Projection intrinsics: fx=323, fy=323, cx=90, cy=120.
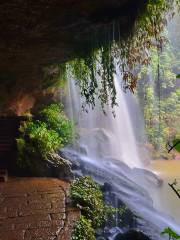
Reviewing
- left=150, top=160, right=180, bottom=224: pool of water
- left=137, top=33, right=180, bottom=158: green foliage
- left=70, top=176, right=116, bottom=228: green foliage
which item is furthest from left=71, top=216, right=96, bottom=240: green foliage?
left=137, top=33, right=180, bottom=158: green foliage

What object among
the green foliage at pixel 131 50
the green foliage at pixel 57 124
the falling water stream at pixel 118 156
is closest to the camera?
the green foliage at pixel 131 50

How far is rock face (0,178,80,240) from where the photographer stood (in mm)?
4387

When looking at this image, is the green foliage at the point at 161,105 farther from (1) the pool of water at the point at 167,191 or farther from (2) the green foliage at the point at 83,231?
(2) the green foliage at the point at 83,231

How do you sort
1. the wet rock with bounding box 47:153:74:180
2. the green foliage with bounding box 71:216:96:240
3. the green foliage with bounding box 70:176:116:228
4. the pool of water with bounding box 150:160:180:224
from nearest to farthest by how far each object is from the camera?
the green foliage with bounding box 71:216:96:240 → the green foliage with bounding box 70:176:116:228 → the wet rock with bounding box 47:153:74:180 → the pool of water with bounding box 150:160:180:224

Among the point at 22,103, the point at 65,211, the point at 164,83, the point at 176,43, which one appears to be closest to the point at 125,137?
the point at 164,83

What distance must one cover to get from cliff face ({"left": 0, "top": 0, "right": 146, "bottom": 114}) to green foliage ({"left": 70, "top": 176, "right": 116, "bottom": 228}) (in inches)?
99.8

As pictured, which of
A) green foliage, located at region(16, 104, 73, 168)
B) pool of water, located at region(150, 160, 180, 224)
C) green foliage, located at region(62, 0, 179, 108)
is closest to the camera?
green foliage, located at region(62, 0, 179, 108)

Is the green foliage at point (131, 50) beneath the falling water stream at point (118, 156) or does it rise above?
above

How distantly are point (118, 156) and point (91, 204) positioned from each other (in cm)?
1077

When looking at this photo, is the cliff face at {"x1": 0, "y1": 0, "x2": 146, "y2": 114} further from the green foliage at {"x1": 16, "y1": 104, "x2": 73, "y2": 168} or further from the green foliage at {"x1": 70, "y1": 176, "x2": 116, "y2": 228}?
the green foliage at {"x1": 70, "y1": 176, "x2": 116, "y2": 228}

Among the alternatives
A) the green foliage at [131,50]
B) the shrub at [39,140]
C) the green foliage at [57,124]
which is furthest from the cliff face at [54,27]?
the green foliage at [57,124]

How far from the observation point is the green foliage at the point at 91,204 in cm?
522

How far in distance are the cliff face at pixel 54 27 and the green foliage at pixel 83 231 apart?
276 cm

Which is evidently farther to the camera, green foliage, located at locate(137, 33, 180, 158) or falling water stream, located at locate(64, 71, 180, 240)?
green foliage, located at locate(137, 33, 180, 158)
